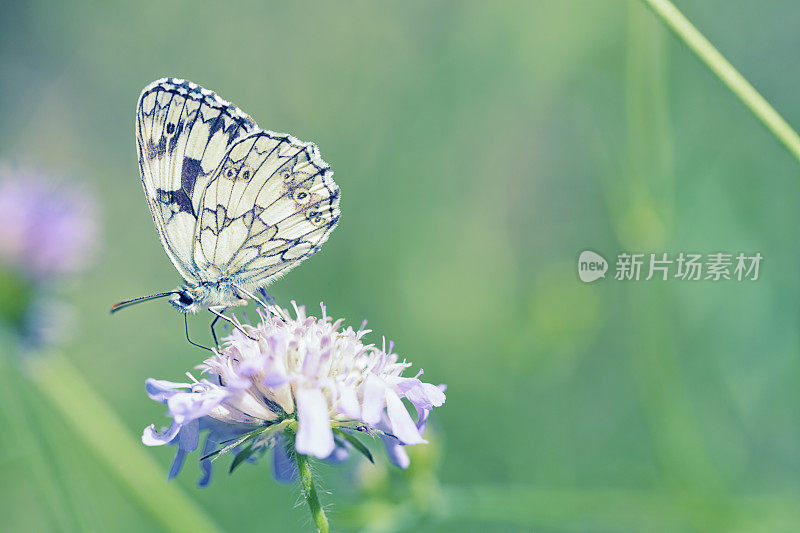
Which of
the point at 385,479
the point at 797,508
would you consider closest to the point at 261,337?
the point at 385,479

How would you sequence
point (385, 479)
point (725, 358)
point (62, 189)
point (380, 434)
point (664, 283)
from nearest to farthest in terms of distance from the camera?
1. point (380, 434)
2. point (385, 479)
3. point (664, 283)
4. point (725, 358)
5. point (62, 189)

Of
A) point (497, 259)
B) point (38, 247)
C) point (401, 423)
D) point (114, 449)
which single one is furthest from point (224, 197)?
point (497, 259)

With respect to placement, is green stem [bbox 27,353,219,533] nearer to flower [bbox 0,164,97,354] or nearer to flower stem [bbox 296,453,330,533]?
flower [bbox 0,164,97,354]

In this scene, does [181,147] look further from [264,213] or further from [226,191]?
[264,213]

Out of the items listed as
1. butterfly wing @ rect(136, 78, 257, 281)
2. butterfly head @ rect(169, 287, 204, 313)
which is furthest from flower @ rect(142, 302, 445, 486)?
butterfly wing @ rect(136, 78, 257, 281)

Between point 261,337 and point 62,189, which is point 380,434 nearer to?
point 261,337

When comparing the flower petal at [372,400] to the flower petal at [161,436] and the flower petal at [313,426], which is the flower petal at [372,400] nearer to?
the flower petal at [313,426]
